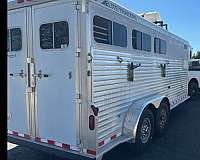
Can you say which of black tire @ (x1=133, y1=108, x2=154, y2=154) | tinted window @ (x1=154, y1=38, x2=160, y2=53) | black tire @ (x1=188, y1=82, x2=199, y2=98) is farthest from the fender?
black tire @ (x1=188, y1=82, x2=199, y2=98)

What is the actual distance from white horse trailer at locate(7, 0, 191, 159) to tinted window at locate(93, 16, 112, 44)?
0.01 metres

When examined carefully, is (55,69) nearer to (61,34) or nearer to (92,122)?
(61,34)

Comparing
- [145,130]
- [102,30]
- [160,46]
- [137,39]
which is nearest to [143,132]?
[145,130]

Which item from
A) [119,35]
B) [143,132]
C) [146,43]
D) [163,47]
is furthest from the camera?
[163,47]

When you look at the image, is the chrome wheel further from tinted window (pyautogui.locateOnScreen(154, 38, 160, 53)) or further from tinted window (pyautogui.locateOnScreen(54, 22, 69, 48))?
tinted window (pyautogui.locateOnScreen(54, 22, 69, 48))

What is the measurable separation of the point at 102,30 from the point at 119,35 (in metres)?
0.56

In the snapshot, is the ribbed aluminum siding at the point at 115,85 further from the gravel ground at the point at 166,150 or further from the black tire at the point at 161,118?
the gravel ground at the point at 166,150

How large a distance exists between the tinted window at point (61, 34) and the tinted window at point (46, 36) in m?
0.08

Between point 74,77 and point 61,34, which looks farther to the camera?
point 61,34

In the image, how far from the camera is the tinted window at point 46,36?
12.3ft

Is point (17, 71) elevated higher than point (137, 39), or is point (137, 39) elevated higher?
point (137, 39)

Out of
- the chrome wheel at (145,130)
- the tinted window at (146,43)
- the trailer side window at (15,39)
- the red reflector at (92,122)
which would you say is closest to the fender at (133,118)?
the chrome wheel at (145,130)

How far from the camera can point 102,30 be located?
3.76 m
